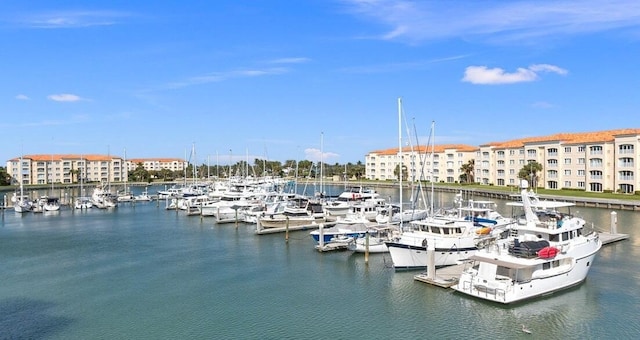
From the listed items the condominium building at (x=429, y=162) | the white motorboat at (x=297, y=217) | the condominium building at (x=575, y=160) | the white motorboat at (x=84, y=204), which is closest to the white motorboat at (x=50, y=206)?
the white motorboat at (x=84, y=204)

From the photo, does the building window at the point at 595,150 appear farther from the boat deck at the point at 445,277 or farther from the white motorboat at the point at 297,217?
the boat deck at the point at 445,277

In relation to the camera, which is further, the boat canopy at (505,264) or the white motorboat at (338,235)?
the white motorboat at (338,235)

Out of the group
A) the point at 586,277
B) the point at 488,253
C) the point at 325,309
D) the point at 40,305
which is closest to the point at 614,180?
the point at 586,277

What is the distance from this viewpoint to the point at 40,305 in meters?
25.8

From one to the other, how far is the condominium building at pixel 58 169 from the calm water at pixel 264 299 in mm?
131980

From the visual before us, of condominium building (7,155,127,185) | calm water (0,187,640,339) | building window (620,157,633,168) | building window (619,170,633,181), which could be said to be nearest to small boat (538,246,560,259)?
calm water (0,187,640,339)

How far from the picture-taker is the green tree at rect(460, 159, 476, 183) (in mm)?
119469

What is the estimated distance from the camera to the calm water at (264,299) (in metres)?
21.9

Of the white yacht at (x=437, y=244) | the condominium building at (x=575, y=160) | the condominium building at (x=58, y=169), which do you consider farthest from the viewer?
the condominium building at (x=58, y=169)

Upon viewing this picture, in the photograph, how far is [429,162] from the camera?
132125 millimetres

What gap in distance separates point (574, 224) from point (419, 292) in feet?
32.9

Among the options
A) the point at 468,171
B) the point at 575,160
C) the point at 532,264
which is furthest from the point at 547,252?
the point at 468,171

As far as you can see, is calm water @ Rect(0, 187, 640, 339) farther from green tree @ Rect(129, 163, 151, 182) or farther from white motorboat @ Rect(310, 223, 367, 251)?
green tree @ Rect(129, 163, 151, 182)

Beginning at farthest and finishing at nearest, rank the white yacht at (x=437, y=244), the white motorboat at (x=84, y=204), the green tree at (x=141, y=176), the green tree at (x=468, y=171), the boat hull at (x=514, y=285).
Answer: the green tree at (x=141, y=176) → the green tree at (x=468, y=171) → the white motorboat at (x=84, y=204) → the white yacht at (x=437, y=244) → the boat hull at (x=514, y=285)
